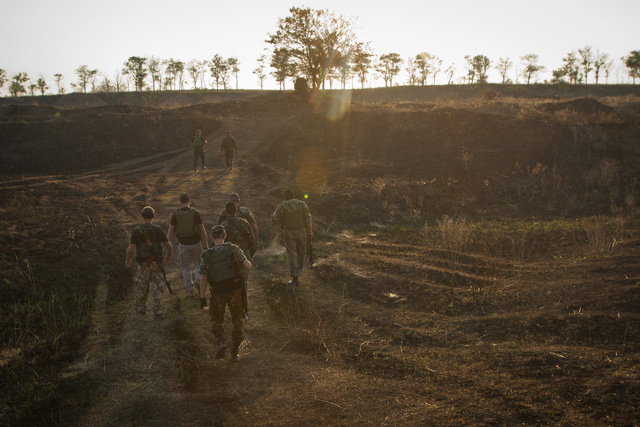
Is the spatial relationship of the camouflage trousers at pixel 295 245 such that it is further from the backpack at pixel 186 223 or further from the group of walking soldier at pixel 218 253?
the backpack at pixel 186 223

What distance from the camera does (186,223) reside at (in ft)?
24.6

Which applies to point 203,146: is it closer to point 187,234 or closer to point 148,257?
point 187,234

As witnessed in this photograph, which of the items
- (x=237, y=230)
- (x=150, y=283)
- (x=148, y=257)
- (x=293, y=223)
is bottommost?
(x=150, y=283)

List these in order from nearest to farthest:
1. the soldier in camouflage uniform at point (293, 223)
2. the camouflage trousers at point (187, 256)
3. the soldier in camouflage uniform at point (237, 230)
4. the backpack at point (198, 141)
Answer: the soldier in camouflage uniform at point (237, 230) → the camouflage trousers at point (187, 256) → the soldier in camouflage uniform at point (293, 223) → the backpack at point (198, 141)

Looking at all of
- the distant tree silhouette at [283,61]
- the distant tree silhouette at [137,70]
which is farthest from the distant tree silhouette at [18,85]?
the distant tree silhouette at [283,61]

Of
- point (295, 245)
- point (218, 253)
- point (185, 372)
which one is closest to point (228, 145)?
point (295, 245)

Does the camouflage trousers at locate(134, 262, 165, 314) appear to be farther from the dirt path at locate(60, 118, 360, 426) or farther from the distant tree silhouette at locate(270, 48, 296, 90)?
the distant tree silhouette at locate(270, 48, 296, 90)

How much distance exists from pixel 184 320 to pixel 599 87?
83.4 metres

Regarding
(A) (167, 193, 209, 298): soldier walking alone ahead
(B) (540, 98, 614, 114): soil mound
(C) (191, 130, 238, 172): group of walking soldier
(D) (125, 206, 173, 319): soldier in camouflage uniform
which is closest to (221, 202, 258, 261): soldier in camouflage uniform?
(A) (167, 193, 209, 298): soldier walking alone ahead

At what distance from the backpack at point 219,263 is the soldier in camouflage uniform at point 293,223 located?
257 centimetres

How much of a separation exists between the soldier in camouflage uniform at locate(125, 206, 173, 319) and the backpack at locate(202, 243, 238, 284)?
64.0 inches

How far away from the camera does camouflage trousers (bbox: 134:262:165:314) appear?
695cm

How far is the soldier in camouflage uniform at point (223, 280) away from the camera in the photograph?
561cm

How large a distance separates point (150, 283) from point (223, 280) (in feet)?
7.12
